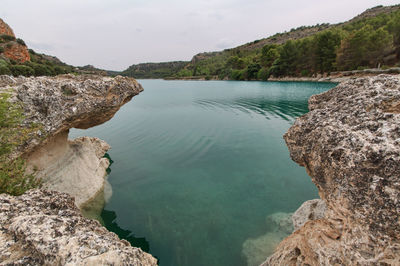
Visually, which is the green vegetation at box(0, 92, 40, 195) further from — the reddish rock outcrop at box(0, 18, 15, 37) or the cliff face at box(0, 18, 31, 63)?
the reddish rock outcrop at box(0, 18, 15, 37)

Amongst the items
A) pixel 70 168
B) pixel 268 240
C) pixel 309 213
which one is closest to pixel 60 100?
pixel 70 168

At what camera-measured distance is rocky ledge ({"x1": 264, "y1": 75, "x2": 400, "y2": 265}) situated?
2.36 meters

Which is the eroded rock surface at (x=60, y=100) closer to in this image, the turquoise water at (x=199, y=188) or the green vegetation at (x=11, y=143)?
the green vegetation at (x=11, y=143)

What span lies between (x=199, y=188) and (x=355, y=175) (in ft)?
23.0

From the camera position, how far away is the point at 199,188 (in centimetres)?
895

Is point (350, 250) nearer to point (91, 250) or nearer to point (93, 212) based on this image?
point (91, 250)

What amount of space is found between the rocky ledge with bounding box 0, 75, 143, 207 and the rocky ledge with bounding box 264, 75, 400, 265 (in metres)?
6.48

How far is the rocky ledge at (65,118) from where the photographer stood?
5629 millimetres

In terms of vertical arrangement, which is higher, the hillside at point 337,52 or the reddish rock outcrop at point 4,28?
the reddish rock outcrop at point 4,28

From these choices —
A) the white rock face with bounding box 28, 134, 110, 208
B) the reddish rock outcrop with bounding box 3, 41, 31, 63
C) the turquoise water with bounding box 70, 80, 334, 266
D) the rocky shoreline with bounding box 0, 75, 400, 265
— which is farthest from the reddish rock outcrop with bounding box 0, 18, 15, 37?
the rocky shoreline with bounding box 0, 75, 400, 265

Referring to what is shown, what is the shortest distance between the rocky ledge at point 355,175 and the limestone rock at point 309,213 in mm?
1813

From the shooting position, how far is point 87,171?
844 cm

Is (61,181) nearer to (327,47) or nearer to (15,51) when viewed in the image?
(15,51)

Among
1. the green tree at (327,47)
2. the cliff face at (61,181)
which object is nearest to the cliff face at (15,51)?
the cliff face at (61,181)
